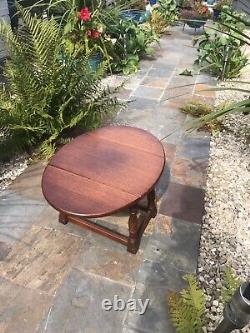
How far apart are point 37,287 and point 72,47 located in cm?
268

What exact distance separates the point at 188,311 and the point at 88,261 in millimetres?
633

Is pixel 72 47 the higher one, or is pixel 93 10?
pixel 93 10

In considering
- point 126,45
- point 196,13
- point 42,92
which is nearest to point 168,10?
point 196,13

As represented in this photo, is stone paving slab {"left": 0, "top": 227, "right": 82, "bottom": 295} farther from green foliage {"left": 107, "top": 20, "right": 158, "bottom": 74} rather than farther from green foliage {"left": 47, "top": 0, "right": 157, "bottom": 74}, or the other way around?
green foliage {"left": 107, "top": 20, "right": 158, "bottom": 74}

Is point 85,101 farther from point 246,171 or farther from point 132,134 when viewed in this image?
point 246,171

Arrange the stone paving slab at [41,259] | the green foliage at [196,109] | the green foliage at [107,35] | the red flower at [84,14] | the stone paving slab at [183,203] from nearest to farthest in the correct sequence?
the stone paving slab at [41,259], the stone paving slab at [183,203], the green foliage at [196,109], the red flower at [84,14], the green foliage at [107,35]

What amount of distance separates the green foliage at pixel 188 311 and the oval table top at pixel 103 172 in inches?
18.7

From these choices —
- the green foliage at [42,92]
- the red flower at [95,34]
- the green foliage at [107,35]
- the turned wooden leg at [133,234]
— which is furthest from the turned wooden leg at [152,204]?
the red flower at [95,34]

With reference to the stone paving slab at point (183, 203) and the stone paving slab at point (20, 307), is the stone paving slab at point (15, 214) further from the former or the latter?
the stone paving slab at point (183, 203)

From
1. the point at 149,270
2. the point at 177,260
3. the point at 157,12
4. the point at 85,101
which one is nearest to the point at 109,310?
the point at 149,270

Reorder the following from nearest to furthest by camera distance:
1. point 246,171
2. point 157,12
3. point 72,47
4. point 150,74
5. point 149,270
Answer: point 149,270
point 246,171
point 72,47
point 150,74
point 157,12

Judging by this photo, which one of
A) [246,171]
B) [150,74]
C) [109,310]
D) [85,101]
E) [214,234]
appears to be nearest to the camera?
[109,310]

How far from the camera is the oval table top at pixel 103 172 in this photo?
57.2 inches

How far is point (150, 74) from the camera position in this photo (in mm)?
4051
